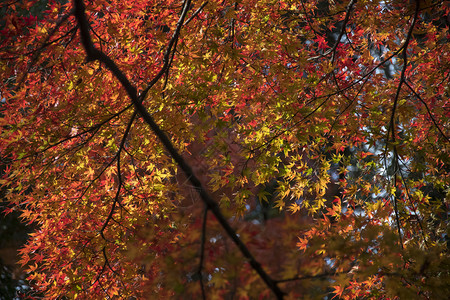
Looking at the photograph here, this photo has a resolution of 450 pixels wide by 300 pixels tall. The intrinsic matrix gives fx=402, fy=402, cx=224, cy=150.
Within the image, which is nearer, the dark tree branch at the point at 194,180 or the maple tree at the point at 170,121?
the dark tree branch at the point at 194,180

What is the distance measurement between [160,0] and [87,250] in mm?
2142

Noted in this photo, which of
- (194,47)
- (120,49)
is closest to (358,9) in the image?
(194,47)

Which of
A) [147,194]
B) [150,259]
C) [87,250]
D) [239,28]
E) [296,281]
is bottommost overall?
[296,281]

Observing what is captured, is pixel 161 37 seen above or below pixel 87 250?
above

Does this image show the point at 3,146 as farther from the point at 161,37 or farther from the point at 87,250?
the point at 161,37

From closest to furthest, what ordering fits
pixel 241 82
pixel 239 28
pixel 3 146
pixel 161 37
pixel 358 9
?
1. pixel 3 146
2. pixel 161 37
3. pixel 358 9
4. pixel 241 82
5. pixel 239 28

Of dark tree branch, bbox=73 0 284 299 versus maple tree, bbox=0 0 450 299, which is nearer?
dark tree branch, bbox=73 0 284 299

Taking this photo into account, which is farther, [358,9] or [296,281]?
[358,9]

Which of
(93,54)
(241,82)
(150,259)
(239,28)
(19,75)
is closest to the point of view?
(150,259)

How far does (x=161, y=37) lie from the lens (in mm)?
3086

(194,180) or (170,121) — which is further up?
(170,121)

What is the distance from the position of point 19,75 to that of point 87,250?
141 centimetres

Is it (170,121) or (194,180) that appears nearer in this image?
(194,180)

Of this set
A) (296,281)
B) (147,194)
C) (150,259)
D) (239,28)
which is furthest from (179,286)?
(239,28)
